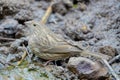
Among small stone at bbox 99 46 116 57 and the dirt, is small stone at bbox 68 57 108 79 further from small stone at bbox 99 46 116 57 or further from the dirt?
small stone at bbox 99 46 116 57

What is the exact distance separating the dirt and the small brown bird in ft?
0.67

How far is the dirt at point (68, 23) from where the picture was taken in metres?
6.56

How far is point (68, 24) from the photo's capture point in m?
7.64

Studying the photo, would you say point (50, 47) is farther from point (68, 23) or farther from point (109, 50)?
point (68, 23)

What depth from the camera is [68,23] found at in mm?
7766

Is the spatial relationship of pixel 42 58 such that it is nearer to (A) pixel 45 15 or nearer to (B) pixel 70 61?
(B) pixel 70 61

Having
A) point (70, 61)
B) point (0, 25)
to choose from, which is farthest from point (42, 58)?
point (0, 25)

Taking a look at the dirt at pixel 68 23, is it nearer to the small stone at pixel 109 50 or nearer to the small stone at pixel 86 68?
the small stone at pixel 109 50

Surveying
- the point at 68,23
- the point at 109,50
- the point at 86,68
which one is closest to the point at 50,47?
the point at 86,68

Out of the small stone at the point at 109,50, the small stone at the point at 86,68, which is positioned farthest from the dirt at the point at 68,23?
the small stone at the point at 86,68

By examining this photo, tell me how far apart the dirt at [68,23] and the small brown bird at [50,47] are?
8.0 inches

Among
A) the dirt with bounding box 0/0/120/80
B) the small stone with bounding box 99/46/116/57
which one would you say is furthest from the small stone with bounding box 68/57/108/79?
the small stone with bounding box 99/46/116/57

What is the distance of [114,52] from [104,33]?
1079mm

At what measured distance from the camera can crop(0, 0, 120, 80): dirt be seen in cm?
656
